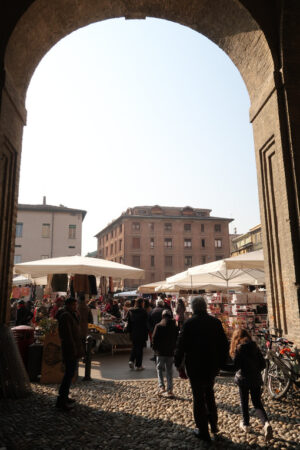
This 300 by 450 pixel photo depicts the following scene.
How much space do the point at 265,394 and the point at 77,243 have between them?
3719 cm

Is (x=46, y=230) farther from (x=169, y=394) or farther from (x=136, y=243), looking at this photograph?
(x=169, y=394)

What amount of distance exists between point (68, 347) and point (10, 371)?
1.28 m

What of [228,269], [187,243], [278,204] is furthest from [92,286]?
[187,243]

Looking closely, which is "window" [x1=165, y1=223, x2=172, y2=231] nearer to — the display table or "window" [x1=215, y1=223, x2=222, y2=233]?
"window" [x1=215, y1=223, x2=222, y2=233]

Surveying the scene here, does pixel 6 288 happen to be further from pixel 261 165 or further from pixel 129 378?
pixel 261 165

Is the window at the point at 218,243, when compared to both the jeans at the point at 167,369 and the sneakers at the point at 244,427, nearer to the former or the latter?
the jeans at the point at 167,369

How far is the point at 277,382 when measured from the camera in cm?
557

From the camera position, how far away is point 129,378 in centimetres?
707

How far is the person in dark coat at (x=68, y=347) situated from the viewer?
5.00 meters

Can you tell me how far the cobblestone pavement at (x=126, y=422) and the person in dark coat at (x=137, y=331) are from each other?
1.74m

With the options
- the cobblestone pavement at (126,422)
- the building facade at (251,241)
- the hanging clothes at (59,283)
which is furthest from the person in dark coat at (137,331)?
the building facade at (251,241)

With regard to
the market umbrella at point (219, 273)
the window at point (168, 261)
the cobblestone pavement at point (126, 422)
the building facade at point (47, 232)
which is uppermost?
the building facade at point (47, 232)

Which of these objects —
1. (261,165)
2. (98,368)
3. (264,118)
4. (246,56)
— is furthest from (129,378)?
(246,56)

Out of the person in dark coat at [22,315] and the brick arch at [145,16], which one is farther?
the person in dark coat at [22,315]
